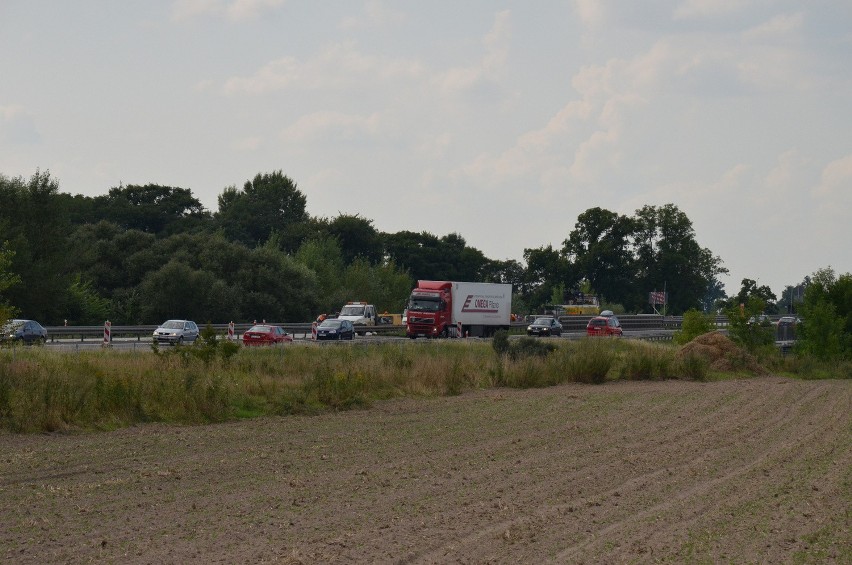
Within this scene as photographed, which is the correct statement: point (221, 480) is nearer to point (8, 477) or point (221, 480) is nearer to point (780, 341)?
point (8, 477)

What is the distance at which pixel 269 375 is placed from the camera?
30.3 meters

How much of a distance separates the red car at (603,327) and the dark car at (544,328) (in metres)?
2.18

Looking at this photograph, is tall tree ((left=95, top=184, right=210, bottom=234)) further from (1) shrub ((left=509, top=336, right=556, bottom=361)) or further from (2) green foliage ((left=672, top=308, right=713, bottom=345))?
(1) shrub ((left=509, top=336, right=556, bottom=361))

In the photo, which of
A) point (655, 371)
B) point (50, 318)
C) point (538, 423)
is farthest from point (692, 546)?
point (50, 318)

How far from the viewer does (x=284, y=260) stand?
87250mm

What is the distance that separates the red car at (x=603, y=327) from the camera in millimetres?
72375

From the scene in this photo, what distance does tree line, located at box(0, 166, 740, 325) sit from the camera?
233ft

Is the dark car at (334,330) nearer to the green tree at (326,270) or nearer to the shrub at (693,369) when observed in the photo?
the green tree at (326,270)

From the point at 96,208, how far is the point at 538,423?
331 feet

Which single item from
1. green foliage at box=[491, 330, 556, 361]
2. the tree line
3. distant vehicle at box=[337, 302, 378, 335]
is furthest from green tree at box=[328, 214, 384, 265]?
green foliage at box=[491, 330, 556, 361]

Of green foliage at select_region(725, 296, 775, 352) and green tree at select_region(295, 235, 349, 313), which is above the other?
green tree at select_region(295, 235, 349, 313)

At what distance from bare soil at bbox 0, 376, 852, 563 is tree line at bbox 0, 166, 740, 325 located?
1258 centimetres

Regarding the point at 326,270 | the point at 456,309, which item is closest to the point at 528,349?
the point at 456,309

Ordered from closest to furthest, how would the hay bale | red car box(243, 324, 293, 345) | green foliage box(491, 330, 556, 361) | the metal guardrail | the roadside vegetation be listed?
the roadside vegetation → green foliage box(491, 330, 556, 361) → the hay bale → red car box(243, 324, 293, 345) → the metal guardrail
